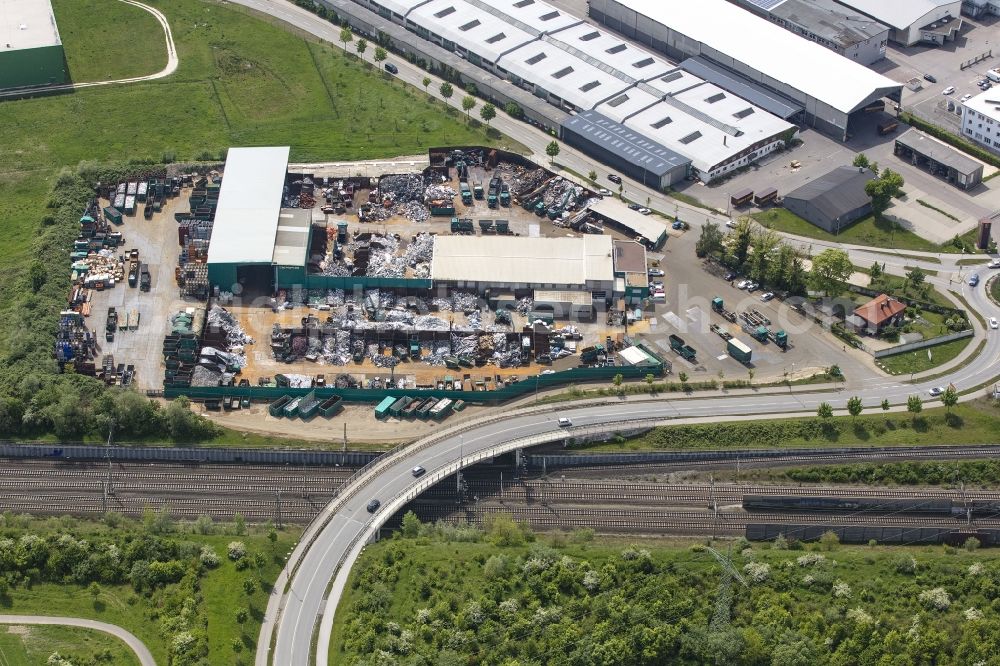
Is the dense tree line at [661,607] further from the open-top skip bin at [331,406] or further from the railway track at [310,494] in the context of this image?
the open-top skip bin at [331,406]

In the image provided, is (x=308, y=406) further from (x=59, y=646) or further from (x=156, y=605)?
(x=59, y=646)

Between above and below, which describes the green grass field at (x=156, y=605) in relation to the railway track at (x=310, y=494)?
below

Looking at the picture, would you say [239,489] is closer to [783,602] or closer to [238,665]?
[238,665]

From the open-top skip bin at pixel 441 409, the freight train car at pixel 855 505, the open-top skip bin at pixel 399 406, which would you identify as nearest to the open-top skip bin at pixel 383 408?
the open-top skip bin at pixel 399 406

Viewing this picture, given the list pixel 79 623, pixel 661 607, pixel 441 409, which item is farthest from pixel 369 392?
pixel 661 607

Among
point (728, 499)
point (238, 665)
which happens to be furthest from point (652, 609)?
point (238, 665)

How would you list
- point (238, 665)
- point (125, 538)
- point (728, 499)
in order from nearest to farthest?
point (238, 665)
point (125, 538)
point (728, 499)
